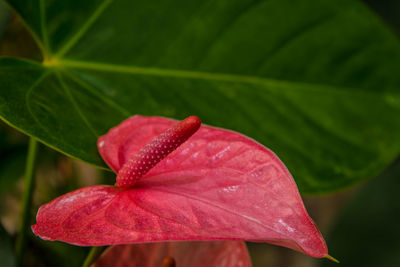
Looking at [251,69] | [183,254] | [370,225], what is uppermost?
[251,69]

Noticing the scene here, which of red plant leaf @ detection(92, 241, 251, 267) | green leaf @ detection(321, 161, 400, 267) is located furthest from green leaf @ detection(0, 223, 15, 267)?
green leaf @ detection(321, 161, 400, 267)

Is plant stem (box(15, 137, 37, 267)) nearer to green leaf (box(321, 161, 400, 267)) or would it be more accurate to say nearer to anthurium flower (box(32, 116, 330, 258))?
anthurium flower (box(32, 116, 330, 258))

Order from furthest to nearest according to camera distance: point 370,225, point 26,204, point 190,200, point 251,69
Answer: point 370,225 < point 251,69 < point 26,204 < point 190,200

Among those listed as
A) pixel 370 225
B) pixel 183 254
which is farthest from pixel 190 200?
pixel 370 225

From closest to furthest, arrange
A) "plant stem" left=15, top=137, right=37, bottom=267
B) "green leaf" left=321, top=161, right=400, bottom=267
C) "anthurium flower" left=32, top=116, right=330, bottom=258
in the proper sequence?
"anthurium flower" left=32, top=116, right=330, bottom=258
"plant stem" left=15, top=137, right=37, bottom=267
"green leaf" left=321, top=161, right=400, bottom=267

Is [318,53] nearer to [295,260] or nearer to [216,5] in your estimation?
[216,5]

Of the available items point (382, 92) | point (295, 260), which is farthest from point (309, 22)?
point (295, 260)

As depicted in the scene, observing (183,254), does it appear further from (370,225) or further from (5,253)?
(370,225)
